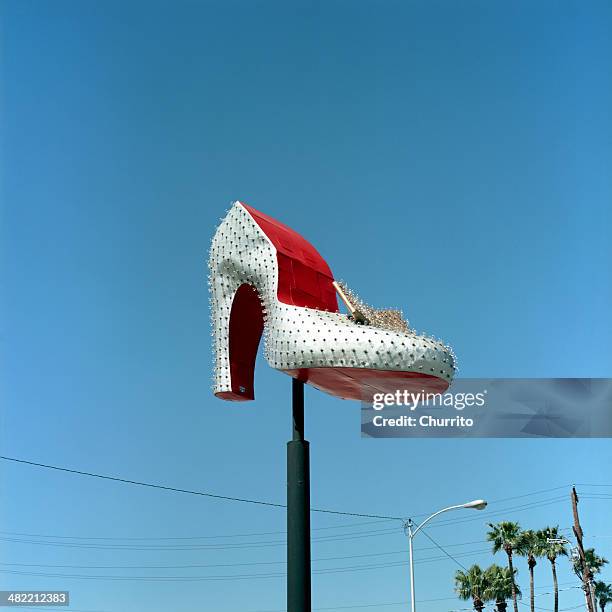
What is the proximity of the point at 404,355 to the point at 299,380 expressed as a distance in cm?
198

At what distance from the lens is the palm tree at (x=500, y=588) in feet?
198

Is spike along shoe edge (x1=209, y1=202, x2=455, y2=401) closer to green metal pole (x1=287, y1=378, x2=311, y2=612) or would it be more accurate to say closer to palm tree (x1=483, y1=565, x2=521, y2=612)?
green metal pole (x1=287, y1=378, x2=311, y2=612)

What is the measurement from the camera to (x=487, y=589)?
199 feet

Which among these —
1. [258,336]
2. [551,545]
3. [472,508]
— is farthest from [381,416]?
[551,545]

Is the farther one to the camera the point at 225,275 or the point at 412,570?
the point at 412,570

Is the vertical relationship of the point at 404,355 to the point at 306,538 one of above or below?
above

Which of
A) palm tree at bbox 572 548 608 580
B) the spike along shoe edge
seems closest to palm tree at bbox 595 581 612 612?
palm tree at bbox 572 548 608 580

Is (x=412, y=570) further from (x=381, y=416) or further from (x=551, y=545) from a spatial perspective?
(x=551, y=545)

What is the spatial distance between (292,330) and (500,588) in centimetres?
4765

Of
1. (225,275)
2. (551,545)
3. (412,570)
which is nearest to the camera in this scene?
(225,275)

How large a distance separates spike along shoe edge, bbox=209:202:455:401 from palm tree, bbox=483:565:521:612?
1784 inches

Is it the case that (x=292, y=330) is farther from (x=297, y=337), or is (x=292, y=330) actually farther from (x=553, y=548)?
(x=553, y=548)

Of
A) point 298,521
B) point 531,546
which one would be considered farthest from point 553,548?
point 298,521

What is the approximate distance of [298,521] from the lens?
53.9 feet
